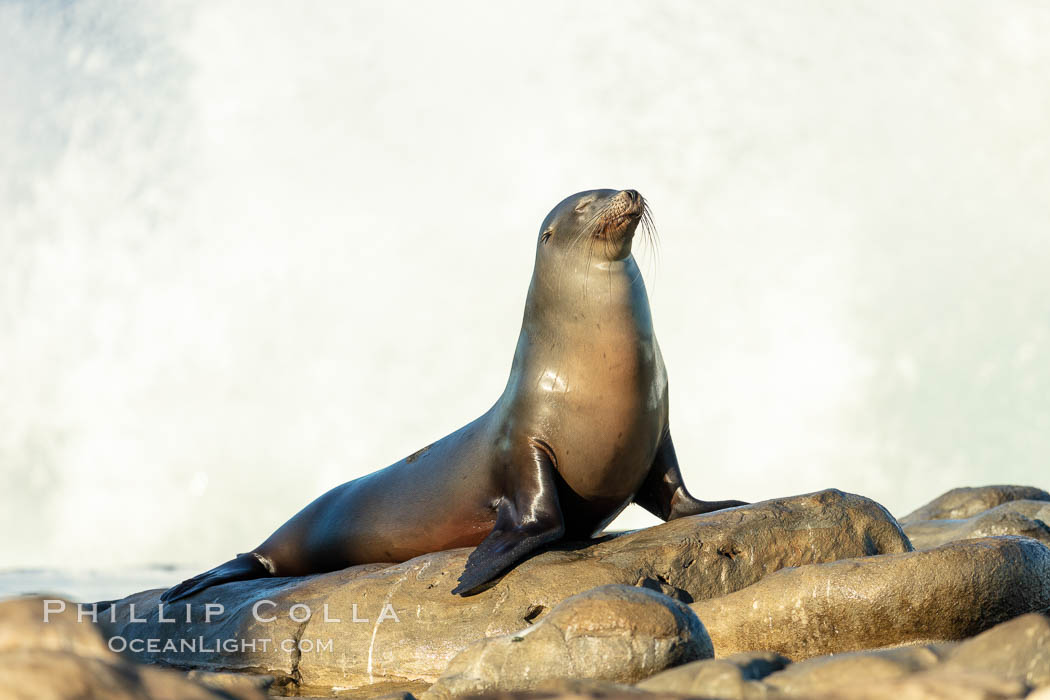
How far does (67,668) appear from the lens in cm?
227

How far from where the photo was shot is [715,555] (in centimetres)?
574

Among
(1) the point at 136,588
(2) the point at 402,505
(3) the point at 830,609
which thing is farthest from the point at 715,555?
(1) the point at 136,588

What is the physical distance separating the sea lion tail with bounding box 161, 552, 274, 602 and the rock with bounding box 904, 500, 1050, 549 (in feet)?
13.9

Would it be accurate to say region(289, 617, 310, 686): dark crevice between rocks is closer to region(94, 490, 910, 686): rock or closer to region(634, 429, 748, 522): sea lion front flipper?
region(94, 490, 910, 686): rock

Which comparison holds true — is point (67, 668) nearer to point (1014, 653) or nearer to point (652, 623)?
point (652, 623)

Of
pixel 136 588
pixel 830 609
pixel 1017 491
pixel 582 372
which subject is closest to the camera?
pixel 830 609

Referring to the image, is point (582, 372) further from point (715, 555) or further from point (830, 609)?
point (830, 609)

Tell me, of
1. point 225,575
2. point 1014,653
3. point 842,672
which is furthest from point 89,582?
point 1014,653

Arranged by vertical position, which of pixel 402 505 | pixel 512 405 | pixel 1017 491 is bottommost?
pixel 1017 491

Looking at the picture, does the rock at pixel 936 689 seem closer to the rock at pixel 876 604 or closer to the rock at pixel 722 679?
the rock at pixel 722 679

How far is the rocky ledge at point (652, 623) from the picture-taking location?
10.1ft

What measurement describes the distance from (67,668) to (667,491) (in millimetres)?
4582

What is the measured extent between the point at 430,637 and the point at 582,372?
63.6 inches

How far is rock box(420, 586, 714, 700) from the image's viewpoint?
157 inches
